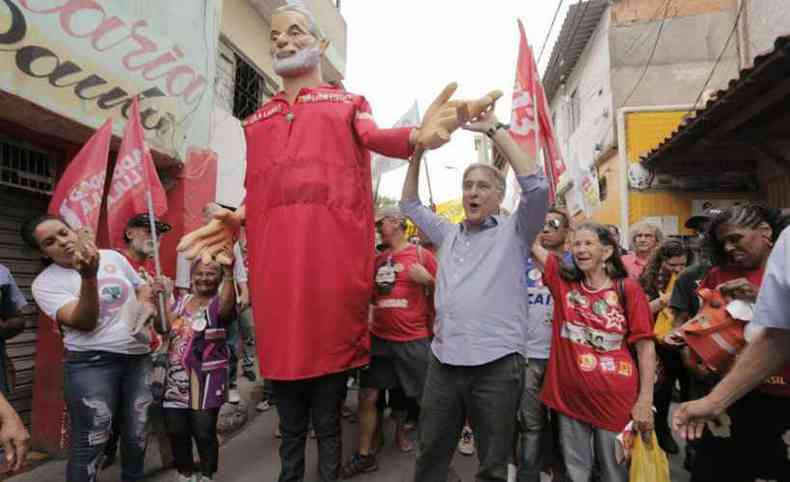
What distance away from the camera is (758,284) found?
193 cm

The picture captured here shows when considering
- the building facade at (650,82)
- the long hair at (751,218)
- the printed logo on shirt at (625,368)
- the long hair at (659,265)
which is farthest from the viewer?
the building facade at (650,82)

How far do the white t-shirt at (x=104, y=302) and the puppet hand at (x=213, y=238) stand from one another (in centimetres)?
52

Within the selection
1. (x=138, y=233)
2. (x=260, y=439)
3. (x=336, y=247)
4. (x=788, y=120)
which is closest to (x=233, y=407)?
(x=260, y=439)

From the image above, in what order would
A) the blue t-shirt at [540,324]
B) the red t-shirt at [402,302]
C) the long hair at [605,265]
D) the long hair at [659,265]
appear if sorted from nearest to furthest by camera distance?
1. the long hair at [605,265]
2. the blue t-shirt at [540,324]
3. the red t-shirt at [402,302]
4. the long hair at [659,265]

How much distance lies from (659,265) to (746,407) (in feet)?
6.94

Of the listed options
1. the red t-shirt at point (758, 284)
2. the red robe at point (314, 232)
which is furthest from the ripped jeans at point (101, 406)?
the red t-shirt at point (758, 284)

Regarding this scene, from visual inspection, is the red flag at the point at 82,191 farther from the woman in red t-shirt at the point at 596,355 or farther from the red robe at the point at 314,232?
the woman in red t-shirt at the point at 596,355

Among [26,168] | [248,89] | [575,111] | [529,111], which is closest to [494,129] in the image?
[529,111]

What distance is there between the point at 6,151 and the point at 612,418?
4.34 m

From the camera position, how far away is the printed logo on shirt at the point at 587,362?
7.84 ft

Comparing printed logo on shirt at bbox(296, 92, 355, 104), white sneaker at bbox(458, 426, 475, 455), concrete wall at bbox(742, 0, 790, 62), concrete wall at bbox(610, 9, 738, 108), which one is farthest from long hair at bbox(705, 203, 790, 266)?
concrete wall at bbox(610, 9, 738, 108)

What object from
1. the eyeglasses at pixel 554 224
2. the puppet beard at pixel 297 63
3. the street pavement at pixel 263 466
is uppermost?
the puppet beard at pixel 297 63

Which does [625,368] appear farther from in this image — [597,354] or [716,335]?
[716,335]

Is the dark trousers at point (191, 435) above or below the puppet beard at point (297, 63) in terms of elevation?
below
